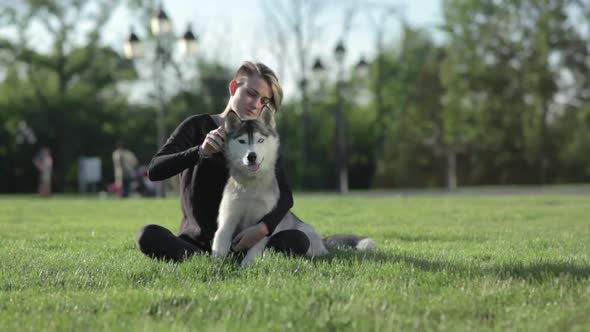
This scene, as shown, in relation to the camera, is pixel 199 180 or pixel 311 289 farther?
pixel 199 180

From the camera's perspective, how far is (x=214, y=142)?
535cm

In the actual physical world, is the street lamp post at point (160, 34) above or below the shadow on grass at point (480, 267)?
above

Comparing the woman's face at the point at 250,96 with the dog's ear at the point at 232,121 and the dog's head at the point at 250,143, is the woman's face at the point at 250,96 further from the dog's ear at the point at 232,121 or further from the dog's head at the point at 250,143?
the dog's ear at the point at 232,121

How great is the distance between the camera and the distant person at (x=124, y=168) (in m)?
27.3

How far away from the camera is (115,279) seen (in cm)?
523

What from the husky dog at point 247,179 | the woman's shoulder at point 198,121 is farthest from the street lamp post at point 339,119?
the husky dog at point 247,179

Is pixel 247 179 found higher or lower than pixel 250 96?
lower

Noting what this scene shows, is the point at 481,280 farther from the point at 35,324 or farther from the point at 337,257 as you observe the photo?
the point at 35,324

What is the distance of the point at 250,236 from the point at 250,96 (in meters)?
1.28

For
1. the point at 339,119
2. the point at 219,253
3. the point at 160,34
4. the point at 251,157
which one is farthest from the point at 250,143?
the point at 339,119

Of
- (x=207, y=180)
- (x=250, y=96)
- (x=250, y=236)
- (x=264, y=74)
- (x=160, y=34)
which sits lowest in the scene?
(x=250, y=236)

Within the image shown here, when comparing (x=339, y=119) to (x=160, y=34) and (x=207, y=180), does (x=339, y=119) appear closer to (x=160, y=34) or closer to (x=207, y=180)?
(x=160, y=34)

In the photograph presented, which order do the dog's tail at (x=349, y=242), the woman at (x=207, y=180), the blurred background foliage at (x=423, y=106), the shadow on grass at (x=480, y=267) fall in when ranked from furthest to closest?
the blurred background foliage at (x=423, y=106), the dog's tail at (x=349, y=242), the woman at (x=207, y=180), the shadow on grass at (x=480, y=267)

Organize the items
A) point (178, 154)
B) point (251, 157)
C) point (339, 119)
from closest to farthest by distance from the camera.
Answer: point (251, 157) < point (178, 154) < point (339, 119)
